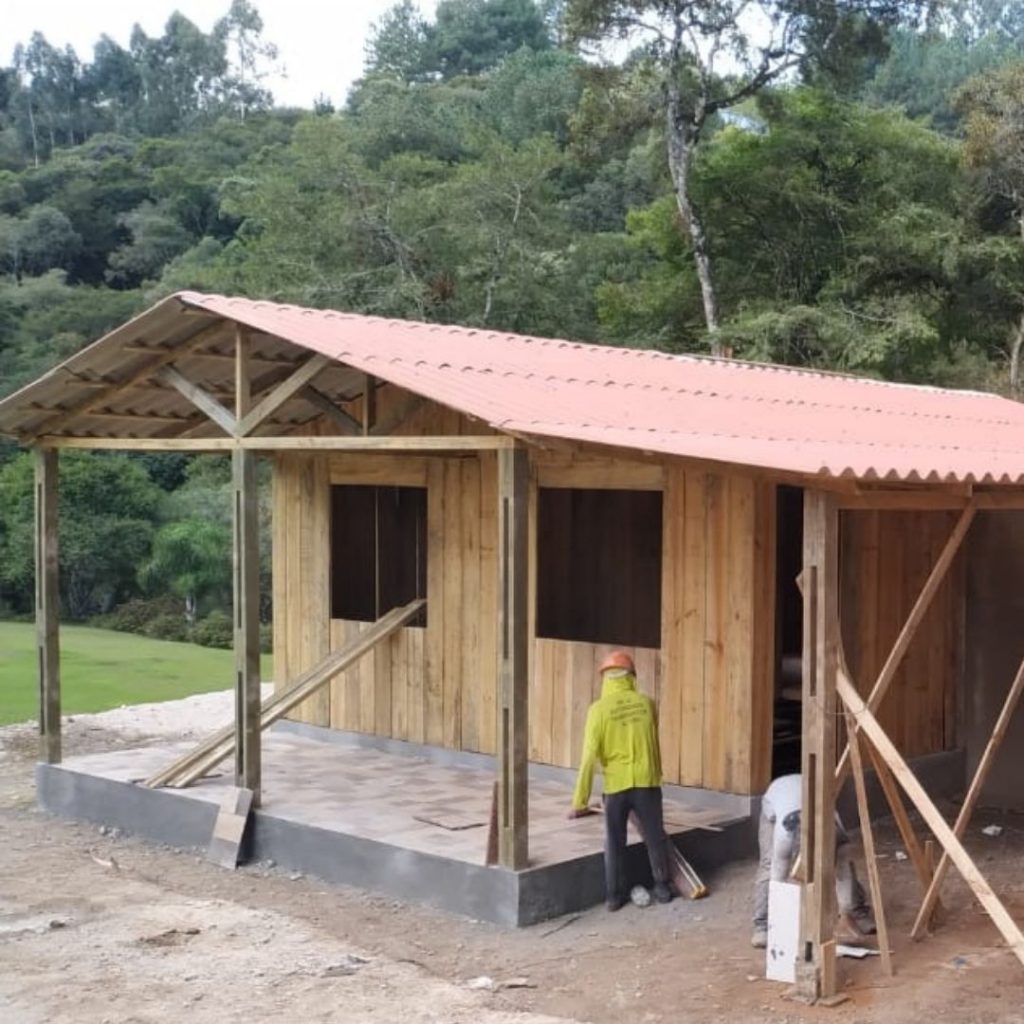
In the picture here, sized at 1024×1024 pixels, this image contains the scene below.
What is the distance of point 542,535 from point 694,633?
144 cm

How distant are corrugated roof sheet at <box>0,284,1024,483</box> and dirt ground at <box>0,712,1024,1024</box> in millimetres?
2361

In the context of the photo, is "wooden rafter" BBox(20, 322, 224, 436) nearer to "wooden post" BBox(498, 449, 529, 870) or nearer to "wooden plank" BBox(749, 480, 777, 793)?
"wooden post" BBox(498, 449, 529, 870)

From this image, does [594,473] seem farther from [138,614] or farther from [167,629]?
[138,614]

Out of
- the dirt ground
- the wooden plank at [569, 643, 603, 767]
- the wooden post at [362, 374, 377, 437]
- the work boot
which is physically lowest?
the dirt ground

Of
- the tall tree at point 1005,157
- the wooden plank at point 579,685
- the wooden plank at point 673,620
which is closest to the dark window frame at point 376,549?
the wooden plank at point 579,685

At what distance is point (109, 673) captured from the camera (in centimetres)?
1788

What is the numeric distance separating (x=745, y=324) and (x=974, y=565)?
43.9 ft

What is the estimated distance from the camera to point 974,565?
10734 millimetres

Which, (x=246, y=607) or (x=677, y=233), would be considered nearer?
(x=246, y=607)

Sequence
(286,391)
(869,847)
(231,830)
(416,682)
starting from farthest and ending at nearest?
(416,682), (231,830), (286,391), (869,847)

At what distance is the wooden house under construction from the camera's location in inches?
303

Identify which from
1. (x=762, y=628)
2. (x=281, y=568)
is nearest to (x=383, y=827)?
(x=762, y=628)

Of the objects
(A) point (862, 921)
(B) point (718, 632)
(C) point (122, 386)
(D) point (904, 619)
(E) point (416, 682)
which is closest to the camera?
(A) point (862, 921)

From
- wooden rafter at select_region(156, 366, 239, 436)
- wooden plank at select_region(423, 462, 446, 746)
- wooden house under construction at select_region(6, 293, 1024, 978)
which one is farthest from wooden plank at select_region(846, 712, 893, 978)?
wooden plank at select_region(423, 462, 446, 746)
